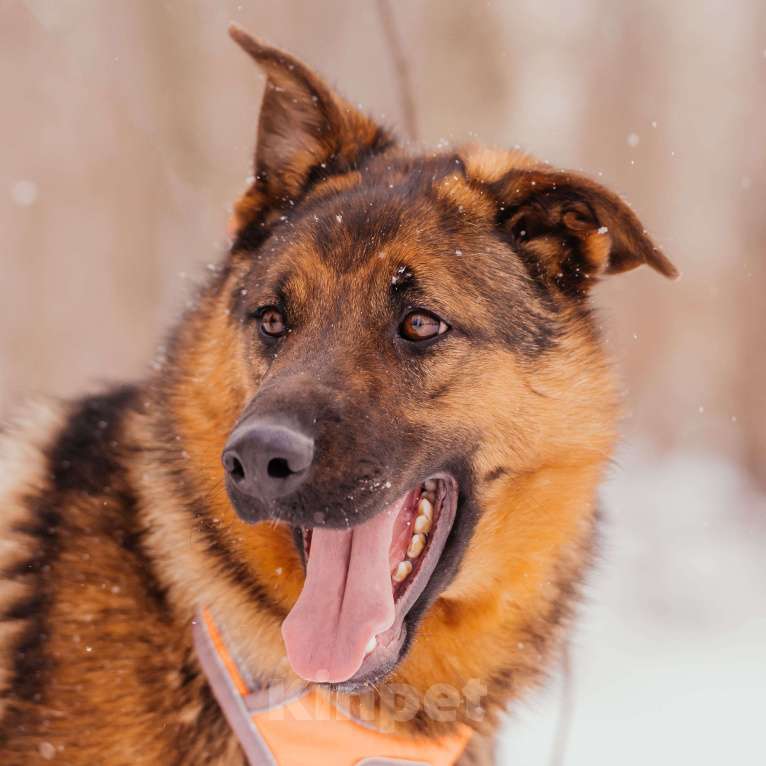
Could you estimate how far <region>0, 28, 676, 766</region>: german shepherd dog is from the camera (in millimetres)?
2227

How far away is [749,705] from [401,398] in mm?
4027

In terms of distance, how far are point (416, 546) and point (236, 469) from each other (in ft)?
2.03

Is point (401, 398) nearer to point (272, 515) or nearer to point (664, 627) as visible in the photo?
point (272, 515)

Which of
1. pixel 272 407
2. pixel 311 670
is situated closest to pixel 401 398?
pixel 272 407

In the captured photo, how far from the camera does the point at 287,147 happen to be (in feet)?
9.05

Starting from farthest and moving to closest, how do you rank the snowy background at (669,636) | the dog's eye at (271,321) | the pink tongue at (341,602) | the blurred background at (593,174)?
the blurred background at (593,174)
the snowy background at (669,636)
the dog's eye at (271,321)
the pink tongue at (341,602)

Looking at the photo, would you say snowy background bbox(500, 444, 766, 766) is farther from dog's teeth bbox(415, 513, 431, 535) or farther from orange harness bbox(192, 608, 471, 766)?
dog's teeth bbox(415, 513, 431, 535)

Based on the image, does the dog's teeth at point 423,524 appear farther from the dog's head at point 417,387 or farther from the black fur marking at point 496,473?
the black fur marking at point 496,473

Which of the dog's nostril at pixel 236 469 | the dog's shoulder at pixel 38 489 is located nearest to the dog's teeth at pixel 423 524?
the dog's nostril at pixel 236 469

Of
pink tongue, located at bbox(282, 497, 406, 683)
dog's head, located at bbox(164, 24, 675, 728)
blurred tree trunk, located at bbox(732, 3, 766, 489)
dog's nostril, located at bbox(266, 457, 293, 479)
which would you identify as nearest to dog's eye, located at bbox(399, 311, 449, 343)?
dog's head, located at bbox(164, 24, 675, 728)

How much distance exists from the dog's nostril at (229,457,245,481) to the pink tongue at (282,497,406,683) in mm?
381

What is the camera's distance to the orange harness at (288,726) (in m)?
2.27

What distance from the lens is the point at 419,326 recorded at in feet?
7.83

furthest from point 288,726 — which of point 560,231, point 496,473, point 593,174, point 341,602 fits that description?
point 593,174
